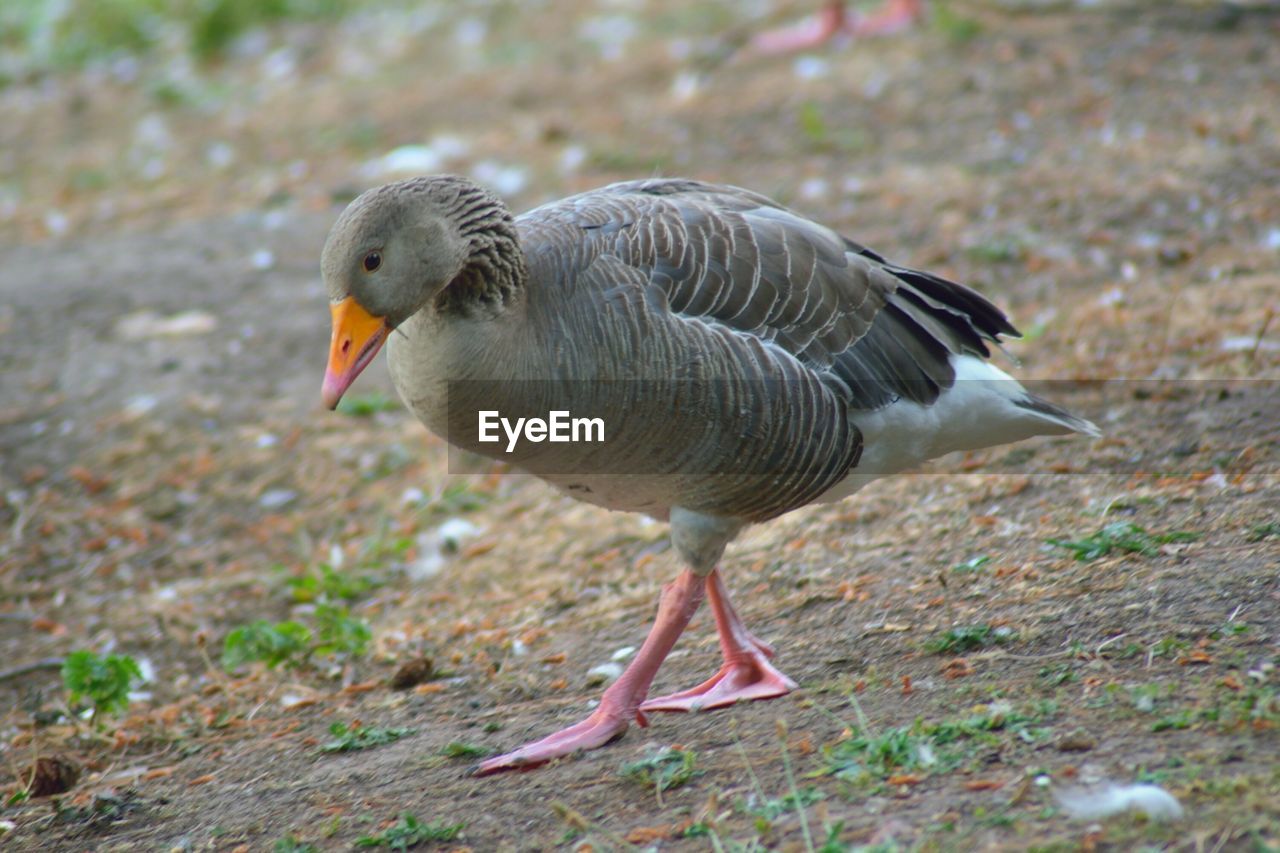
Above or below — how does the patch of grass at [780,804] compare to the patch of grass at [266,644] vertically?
below

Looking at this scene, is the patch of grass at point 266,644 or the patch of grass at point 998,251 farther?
the patch of grass at point 998,251

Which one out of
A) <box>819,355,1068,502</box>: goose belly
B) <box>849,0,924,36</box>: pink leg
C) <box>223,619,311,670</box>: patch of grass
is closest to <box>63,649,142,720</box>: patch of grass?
<box>223,619,311,670</box>: patch of grass

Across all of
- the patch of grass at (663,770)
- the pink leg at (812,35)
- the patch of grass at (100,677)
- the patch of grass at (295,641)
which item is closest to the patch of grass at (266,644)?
the patch of grass at (295,641)

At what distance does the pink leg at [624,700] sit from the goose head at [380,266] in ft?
3.89

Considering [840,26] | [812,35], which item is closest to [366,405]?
[812,35]

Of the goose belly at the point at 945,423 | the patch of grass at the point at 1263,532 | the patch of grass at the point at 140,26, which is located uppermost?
the patch of grass at the point at 140,26

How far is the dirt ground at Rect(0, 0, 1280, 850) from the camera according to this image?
3656 mm

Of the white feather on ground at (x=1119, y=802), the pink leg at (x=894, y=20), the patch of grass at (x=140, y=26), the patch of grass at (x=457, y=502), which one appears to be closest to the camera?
the white feather on ground at (x=1119, y=802)

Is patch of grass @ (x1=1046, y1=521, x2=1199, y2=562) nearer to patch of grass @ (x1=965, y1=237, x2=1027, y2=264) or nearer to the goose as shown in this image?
the goose

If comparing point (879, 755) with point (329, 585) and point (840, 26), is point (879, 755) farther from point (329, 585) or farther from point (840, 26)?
point (840, 26)

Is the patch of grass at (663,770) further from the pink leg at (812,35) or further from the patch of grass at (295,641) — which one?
the pink leg at (812,35)

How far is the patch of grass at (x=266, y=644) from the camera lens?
5145mm

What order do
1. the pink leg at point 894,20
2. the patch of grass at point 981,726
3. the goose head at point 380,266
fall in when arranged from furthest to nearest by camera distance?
the pink leg at point 894,20 < the goose head at point 380,266 < the patch of grass at point 981,726

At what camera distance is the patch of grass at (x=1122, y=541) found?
458 cm
